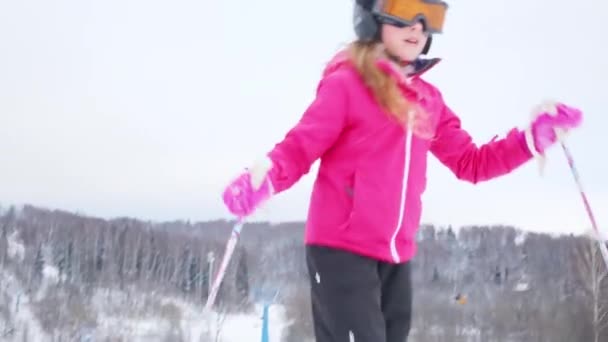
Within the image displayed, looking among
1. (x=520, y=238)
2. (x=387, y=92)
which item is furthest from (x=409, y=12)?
(x=520, y=238)

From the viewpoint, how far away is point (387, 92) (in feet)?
4.49

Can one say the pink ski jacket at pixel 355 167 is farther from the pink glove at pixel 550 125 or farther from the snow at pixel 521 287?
the snow at pixel 521 287

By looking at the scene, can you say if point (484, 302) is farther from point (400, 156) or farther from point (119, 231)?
point (400, 156)

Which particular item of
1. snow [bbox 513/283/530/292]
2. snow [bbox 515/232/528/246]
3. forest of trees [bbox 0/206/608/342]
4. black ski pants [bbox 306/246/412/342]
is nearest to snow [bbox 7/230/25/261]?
forest of trees [bbox 0/206/608/342]

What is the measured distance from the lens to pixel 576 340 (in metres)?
15.2

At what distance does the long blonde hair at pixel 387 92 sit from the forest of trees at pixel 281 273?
240cm

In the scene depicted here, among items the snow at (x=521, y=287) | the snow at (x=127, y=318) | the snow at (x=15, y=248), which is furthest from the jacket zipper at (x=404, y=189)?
the snow at (x=521, y=287)

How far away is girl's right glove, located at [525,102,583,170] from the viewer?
148 cm

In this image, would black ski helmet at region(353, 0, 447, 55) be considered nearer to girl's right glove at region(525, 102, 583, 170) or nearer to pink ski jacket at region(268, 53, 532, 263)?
pink ski jacket at region(268, 53, 532, 263)

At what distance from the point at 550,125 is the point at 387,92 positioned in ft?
1.04

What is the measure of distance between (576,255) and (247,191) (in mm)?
11401

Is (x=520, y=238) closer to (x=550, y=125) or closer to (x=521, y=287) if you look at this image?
(x=521, y=287)

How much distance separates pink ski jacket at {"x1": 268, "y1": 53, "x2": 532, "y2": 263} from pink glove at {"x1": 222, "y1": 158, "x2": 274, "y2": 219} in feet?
0.16

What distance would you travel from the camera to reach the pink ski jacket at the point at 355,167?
134cm
